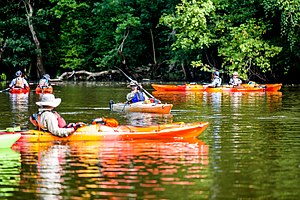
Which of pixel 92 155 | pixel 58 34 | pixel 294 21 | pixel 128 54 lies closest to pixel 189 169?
pixel 92 155

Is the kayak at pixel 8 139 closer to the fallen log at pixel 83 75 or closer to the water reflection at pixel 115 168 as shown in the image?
the water reflection at pixel 115 168

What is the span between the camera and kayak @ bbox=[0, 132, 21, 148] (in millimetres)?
14148

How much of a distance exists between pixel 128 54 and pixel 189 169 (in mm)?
36046

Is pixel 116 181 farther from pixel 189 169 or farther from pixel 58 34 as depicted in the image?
pixel 58 34

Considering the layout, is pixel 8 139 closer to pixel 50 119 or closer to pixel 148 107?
pixel 50 119

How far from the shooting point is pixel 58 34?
51219 millimetres

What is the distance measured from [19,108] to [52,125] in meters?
9.76

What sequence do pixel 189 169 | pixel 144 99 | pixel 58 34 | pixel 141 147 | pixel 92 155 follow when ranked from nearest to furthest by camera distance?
pixel 189 169
pixel 92 155
pixel 141 147
pixel 144 99
pixel 58 34

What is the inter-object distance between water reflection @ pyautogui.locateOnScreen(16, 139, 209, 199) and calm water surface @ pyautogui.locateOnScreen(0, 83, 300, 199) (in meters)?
0.01

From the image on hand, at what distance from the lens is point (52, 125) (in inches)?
576

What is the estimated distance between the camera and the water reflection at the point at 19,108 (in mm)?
19525

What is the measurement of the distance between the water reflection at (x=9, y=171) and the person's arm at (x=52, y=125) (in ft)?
2.81

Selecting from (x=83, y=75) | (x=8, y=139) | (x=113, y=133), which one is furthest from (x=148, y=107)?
(x=83, y=75)

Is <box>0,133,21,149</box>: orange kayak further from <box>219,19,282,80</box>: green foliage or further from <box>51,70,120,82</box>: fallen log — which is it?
<box>51,70,120,82</box>: fallen log
